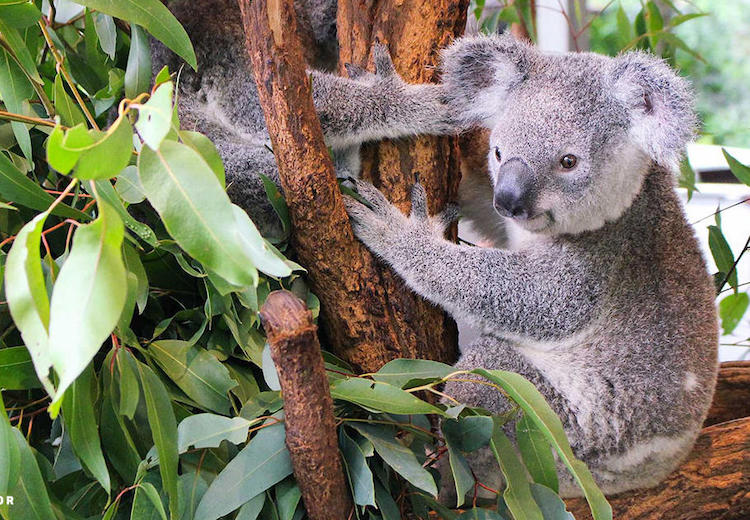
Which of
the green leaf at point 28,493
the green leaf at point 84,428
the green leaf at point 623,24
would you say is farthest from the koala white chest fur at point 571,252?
the green leaf at point 623,24

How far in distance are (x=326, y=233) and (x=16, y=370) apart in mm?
713

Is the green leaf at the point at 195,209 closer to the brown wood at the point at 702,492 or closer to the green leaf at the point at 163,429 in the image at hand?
the green leaf at the point at 163,429

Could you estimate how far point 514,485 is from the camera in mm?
1397

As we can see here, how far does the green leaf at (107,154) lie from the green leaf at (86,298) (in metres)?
0.05

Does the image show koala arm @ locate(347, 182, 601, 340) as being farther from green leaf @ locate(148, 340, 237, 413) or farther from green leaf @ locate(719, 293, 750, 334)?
green leaf @ locate(719, 293, 750, 334)

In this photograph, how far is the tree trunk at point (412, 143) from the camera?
6.10 ft

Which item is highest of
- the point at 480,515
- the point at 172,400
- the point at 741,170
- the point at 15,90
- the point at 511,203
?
the point at 15,90

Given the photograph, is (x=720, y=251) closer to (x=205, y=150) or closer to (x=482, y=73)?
(x=482, y=73)

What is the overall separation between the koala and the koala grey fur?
150 mm

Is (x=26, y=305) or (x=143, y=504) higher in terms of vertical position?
(x=26, y=305)

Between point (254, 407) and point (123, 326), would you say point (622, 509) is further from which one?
point (123, 326)

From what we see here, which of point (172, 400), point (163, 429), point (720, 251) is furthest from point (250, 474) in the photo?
point (720, 251)

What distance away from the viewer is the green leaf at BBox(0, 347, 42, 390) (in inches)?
53.7

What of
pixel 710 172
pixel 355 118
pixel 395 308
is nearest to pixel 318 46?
pixel 355 118
